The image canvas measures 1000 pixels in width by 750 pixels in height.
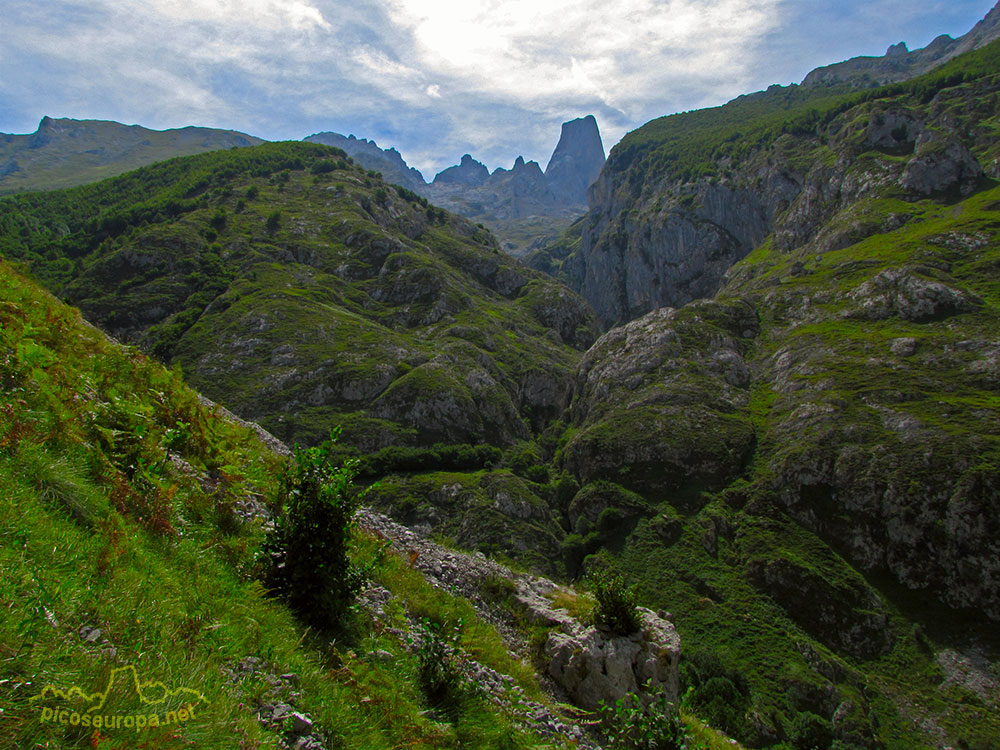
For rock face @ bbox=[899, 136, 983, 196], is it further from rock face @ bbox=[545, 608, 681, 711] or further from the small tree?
the small tree

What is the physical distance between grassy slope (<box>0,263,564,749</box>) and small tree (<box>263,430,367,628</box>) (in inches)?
18.4

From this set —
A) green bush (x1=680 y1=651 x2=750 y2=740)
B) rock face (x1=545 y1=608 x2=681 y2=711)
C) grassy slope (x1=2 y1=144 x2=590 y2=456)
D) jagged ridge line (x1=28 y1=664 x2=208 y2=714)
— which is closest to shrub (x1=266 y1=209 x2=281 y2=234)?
grassy slope (x1=2 y1=144 x2=590 y2=456)

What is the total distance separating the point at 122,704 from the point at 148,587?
2.27 meters

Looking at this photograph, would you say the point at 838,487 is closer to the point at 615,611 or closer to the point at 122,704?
the point at 615,611

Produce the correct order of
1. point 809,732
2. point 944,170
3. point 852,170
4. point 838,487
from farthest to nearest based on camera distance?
point 852,170
point 944,170
point 838,487
point 809,732

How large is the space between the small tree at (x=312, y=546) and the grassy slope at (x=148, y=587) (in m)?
0.47

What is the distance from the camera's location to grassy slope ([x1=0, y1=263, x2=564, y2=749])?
4.12 m

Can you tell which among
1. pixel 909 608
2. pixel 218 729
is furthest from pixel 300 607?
pixel 909 608

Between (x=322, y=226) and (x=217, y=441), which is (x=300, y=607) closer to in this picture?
(x=217, y=441)

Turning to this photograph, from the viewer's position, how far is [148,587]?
577cm

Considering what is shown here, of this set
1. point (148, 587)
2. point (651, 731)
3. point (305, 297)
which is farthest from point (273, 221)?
point (651, 731)

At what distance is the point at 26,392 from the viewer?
854 cm

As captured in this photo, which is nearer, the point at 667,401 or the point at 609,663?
the point at 609,663

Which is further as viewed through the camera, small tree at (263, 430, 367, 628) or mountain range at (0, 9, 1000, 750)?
mountain range at (0, 9, 1000, 750)
